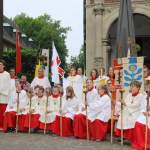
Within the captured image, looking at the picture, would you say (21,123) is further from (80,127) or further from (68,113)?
(80,127)

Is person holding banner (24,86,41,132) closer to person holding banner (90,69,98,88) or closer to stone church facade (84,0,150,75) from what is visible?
person holding banner (90,69,98,88)

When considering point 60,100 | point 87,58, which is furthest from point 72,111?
point 87,58

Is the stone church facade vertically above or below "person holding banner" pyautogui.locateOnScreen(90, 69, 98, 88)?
above

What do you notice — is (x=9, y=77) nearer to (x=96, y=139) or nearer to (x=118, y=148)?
(x=96, y=139)

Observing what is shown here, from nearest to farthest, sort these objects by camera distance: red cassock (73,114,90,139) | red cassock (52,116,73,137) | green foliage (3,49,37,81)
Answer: red cassock (73,114,90,139)
red cassock (52,116,73,137)
green foliage (3,49,37,81)

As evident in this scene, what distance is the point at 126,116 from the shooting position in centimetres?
1285

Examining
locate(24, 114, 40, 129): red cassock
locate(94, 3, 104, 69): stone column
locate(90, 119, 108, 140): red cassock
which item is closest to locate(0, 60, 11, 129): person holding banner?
locate(24, 114, 40, 129): red cassock

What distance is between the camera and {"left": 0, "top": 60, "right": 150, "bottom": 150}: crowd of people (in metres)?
12.7

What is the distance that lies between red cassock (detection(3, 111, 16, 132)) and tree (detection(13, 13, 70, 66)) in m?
53.7

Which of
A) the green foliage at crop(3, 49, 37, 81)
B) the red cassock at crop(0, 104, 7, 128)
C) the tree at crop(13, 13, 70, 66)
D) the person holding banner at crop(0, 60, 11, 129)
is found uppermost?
the tree at crop(13, 13, 70, 66)

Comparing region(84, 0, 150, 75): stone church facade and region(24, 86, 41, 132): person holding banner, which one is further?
region(84, 0, 150, 75): stone church facade

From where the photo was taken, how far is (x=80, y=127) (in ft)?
45.3

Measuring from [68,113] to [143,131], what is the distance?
3276mm

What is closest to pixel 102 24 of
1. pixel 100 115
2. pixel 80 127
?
pixel 80 127
